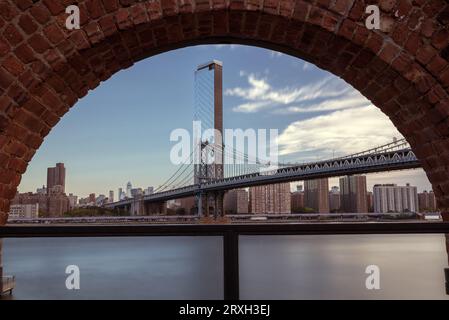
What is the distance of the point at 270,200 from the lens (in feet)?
180

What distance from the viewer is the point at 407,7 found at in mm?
2623

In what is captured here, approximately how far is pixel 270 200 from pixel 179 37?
52.6 m

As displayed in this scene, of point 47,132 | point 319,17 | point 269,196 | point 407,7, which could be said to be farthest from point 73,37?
point 269,196

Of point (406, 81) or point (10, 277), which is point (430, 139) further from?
point (10, 277)

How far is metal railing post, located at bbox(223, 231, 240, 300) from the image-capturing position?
5.98ft

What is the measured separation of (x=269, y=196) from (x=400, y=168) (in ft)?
92.7

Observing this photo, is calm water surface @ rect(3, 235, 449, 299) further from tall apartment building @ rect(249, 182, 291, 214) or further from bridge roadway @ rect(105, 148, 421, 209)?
tall apartment building @ rect(249, 182, 291, 214)

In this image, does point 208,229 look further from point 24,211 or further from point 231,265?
point 24,211

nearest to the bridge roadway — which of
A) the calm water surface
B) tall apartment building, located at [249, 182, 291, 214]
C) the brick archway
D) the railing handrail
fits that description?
the calm water surface

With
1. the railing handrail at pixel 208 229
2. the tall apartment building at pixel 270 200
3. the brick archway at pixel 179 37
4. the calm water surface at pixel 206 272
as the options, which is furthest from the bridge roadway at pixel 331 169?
the railing handrail at pixel 208 229

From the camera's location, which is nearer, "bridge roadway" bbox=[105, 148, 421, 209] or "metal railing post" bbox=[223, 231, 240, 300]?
"metal railing post" bbox=[223, 231, 240, 300]

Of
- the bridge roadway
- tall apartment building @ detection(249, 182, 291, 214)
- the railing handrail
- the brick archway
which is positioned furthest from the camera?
tall apartment building @ detection(249, 182, 291, 214)

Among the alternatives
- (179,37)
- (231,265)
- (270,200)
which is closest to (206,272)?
(231,265)

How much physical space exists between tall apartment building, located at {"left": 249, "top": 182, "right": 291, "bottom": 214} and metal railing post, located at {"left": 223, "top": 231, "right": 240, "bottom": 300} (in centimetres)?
4921
